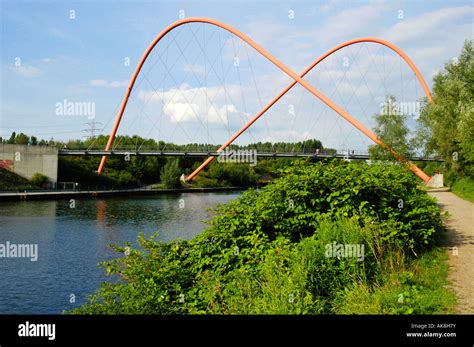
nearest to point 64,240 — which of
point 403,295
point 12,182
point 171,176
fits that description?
point 403,295

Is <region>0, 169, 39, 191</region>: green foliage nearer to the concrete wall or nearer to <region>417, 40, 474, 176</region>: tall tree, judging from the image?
the concrete wall

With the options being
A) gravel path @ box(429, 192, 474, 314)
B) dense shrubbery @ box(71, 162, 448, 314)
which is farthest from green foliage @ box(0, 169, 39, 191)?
gravel path @ box(429, 192, 474, 314)

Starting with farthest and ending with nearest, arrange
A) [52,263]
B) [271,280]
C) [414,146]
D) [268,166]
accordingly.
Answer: [268,166] < [414,146] < [52,263] < [271,280]

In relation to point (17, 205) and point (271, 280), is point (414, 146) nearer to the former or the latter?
point (271, 280)

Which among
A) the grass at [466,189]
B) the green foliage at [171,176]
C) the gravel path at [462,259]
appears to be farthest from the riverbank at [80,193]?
the gravel path at [462,259]

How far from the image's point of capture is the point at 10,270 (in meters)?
15.2

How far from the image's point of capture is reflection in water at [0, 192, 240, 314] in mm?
12516

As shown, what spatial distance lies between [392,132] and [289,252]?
2427 cm

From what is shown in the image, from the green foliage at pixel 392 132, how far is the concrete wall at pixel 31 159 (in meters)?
37.9

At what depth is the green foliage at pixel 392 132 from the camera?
94.3 feet

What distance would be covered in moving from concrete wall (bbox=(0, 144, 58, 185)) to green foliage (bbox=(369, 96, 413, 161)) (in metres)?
37.9

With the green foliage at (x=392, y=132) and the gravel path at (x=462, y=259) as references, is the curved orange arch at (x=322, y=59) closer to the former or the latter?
the green foliage at (x=392, y=132)

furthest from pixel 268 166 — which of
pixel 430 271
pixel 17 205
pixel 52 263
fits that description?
pixel 430 271

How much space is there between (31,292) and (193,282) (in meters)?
7.63
